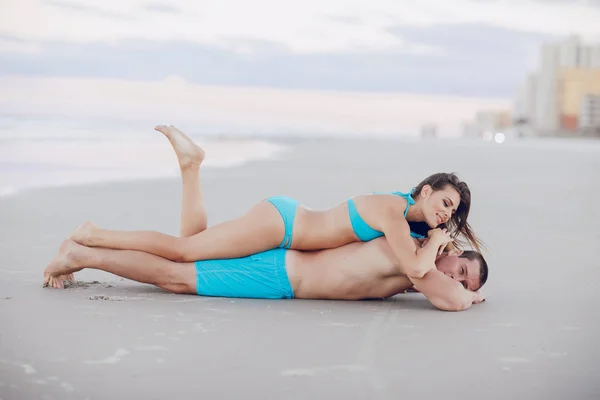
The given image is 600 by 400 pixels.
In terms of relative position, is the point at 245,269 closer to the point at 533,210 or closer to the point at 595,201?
the point at 533,210

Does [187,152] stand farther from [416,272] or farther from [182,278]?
[416,272]

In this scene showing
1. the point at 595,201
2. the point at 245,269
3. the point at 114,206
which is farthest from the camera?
the point at 595,201

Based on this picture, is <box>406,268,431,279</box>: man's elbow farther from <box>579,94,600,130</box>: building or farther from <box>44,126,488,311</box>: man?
<box>579,94,600,130</box>: building

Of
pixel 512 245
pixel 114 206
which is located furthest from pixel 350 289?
pixel 114 206

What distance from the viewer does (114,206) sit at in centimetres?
889

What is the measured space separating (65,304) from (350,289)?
1.57m

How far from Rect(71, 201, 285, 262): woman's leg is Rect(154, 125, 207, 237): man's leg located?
24 centimetres

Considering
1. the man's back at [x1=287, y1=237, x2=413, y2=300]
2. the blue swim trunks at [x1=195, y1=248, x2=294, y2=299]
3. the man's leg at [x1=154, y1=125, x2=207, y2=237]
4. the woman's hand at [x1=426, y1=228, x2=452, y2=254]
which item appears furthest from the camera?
the man's leg at [x1=154, y1=125, x2=207, y2=237]

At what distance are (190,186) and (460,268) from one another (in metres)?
1.73

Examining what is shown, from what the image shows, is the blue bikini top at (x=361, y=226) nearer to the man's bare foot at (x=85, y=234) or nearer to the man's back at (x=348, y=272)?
the man's back at (x=348, y=272)

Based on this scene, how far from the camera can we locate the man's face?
15.1 ft

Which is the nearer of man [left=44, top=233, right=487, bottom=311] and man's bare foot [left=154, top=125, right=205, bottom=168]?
man [left=44, top=233, right=487, bottom=311]

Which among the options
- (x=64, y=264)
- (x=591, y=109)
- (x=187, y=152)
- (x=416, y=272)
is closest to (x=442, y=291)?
(x=416, y=272)

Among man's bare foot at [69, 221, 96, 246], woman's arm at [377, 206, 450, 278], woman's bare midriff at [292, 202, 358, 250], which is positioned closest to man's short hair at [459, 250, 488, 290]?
woman's arm at [377, 206, 450, 278]
